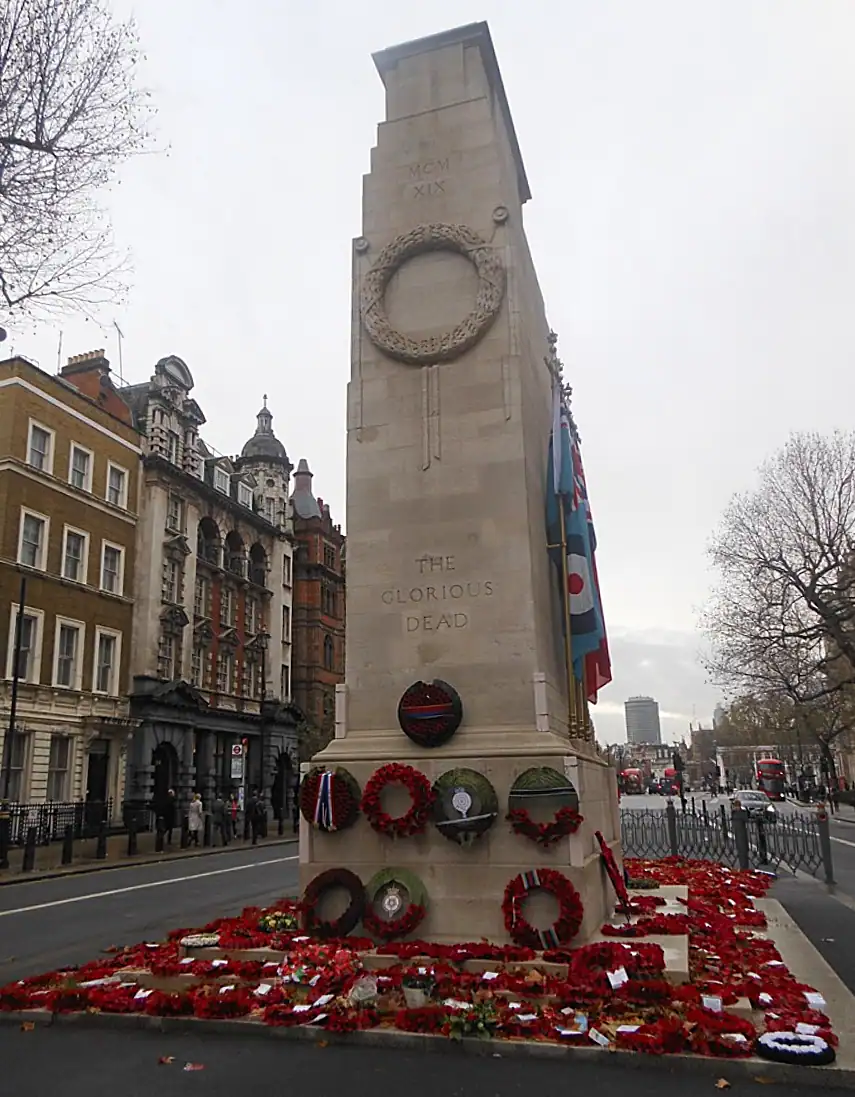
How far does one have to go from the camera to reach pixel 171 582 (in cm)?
4272

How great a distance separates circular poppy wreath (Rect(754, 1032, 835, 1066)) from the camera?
243 inches

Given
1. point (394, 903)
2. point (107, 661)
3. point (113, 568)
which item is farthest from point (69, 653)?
point (394, 903)

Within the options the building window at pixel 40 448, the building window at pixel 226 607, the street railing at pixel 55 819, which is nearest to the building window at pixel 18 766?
the street railing at pixel 55 819

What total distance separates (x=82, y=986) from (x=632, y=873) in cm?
1034

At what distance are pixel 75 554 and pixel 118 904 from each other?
22560 mm

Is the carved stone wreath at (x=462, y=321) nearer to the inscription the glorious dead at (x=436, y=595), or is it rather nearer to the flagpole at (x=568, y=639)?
the flagpole at (x=568, y=639)

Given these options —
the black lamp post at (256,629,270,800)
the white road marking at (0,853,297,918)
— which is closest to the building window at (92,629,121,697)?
the black lamp post at (256,629,270,800)

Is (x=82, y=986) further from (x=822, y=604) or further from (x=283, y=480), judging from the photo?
(x=283, y=480)

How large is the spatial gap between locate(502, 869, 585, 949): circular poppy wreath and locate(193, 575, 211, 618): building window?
37.4m

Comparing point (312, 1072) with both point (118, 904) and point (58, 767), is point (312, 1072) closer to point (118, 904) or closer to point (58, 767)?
point (118, 904)

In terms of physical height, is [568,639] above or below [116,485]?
below

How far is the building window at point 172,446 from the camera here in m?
43.1

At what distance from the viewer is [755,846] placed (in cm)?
2455

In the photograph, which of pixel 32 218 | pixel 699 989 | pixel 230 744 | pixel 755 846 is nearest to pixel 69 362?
pixel 230 744
